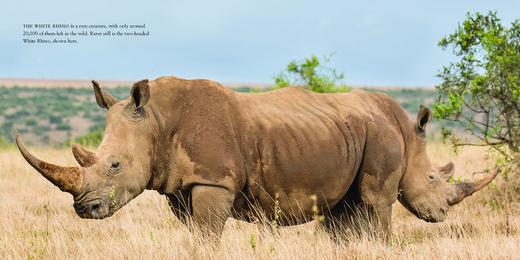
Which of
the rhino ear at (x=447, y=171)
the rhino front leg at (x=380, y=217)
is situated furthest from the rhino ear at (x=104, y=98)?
the rhino ear at (x=447, y=171)

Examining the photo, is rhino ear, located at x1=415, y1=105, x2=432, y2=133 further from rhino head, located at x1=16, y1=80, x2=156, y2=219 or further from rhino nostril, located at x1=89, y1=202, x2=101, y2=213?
rhino nostril, located at x1=89, y1=202, x2=101, y2=213

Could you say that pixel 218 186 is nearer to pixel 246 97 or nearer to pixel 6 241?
pixel 246 97

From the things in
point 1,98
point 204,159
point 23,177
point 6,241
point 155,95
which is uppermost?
point 155,95

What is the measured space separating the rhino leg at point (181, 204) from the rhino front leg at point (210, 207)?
0.49 feet

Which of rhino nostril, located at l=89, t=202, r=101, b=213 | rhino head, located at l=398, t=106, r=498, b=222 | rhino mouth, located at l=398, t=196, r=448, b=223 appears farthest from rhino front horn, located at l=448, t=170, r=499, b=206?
rhino nostril, located at l=89, t=202, r=101, b=213

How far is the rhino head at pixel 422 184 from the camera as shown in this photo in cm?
845

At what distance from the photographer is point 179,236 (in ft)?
24.2

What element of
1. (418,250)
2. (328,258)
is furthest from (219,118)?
(418,250)

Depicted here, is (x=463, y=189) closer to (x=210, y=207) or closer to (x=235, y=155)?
(x=235, y=155)

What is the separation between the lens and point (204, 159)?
6.67m

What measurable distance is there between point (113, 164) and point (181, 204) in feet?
2.54

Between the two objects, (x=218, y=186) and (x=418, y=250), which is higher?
(x=218, y=186)

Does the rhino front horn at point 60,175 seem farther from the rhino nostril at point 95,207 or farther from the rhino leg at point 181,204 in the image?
the rhino leg at point 181,204

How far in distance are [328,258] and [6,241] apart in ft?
9.80
